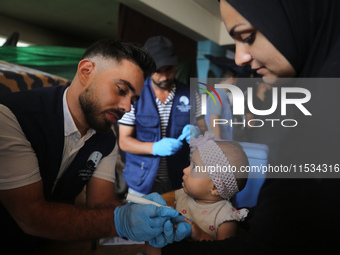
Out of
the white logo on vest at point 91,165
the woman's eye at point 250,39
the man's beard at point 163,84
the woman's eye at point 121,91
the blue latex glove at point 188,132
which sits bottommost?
the white logo on vest at point 91,165

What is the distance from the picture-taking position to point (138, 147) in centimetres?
95

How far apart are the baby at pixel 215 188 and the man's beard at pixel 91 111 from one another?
0.25 meters

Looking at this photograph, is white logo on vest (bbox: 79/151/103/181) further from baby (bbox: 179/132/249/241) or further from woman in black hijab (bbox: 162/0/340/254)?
woman in black hijab (bbox: 162/0/340/254)

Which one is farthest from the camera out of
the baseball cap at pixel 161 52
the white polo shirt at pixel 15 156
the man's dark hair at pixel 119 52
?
the baseball cap at pixel 161 52

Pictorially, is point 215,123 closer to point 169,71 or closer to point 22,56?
point 169,71

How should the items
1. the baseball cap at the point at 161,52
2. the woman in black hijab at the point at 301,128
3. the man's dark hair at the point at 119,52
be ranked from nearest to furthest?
1. the woman in black hijab at the point at 301,128
2. the man's dark hair at the point at 119,52
3. the baseball cap at the point at 161,52

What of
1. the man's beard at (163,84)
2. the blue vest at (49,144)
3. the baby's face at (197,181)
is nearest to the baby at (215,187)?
the baby's face at (197,181)

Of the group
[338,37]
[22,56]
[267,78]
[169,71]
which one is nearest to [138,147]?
[169,71]

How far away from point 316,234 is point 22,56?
32.8 inches

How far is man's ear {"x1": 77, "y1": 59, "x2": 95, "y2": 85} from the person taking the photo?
21.8 inches

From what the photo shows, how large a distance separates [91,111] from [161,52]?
0.51 meters

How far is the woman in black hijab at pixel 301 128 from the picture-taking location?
0.35 m

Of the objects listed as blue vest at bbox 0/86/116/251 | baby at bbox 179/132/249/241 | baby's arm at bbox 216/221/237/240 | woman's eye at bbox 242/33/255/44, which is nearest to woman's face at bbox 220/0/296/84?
woman's eye at bbox 242/33/255/44

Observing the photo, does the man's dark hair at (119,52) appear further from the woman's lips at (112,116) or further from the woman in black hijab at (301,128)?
the woman in black hijab at (301,128)
